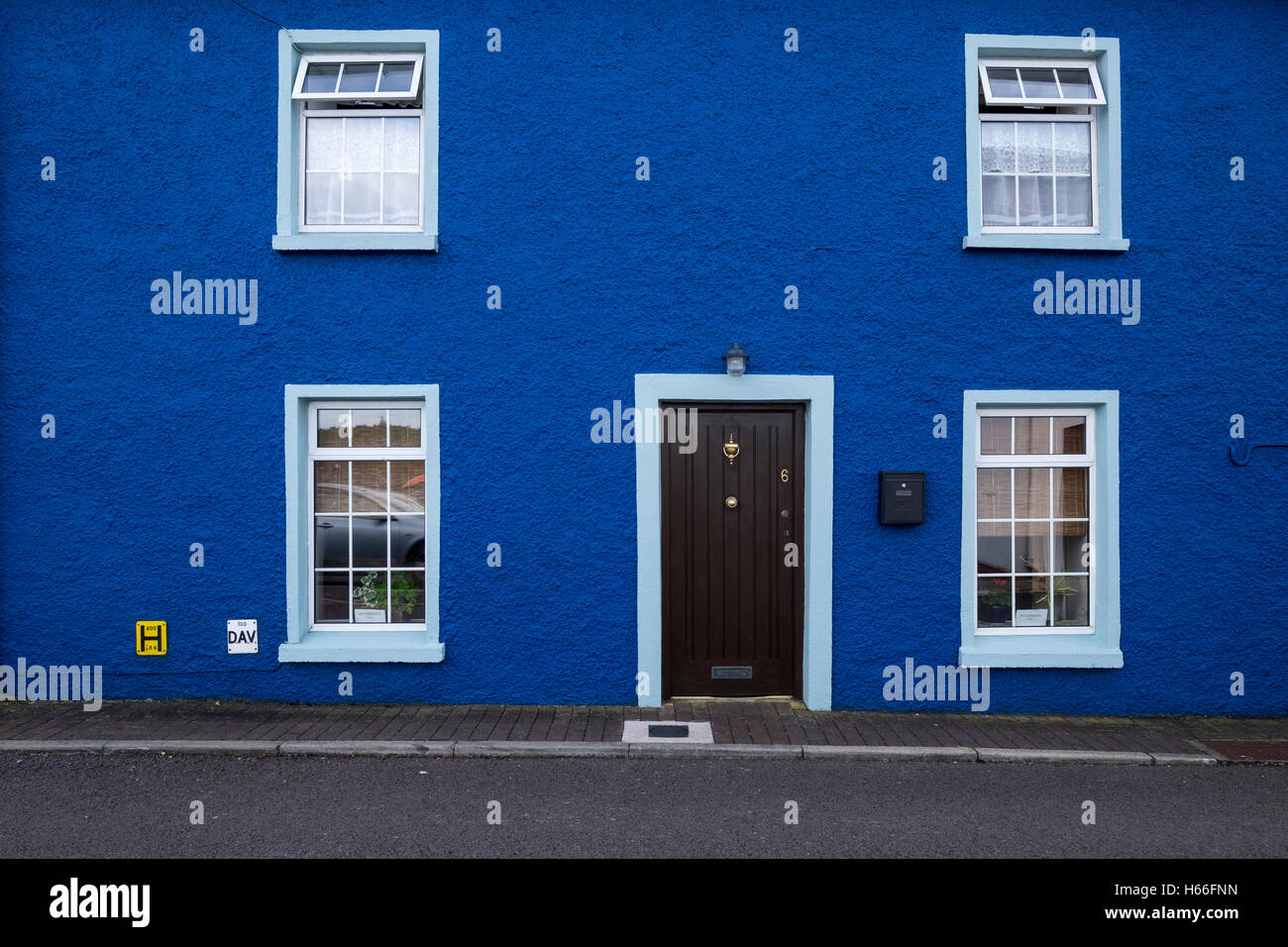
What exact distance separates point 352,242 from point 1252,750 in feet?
24.1

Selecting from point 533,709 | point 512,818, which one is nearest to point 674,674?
point 533,709

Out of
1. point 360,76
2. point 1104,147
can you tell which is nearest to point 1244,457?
point 1104,147

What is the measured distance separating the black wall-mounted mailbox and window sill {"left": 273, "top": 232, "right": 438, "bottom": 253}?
3.90 metres

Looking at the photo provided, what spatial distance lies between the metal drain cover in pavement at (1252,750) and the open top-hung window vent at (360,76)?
7.51 meters

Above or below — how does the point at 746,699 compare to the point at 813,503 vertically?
below

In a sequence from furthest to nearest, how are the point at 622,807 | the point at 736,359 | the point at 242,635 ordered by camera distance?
the point at 242,635
the point at 736,359
the point at 622,807

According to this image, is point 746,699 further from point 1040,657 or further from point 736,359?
point 736,359

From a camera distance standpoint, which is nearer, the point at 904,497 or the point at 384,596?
the point at 904,497

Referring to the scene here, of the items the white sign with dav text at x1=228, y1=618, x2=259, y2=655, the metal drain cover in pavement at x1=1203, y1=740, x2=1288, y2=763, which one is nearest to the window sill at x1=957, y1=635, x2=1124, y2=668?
the metal drain cover in pavement at x1=1203, y1=740, x2=1288, y2=763

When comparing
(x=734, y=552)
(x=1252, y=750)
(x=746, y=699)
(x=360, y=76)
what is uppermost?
(x=360, y=76)

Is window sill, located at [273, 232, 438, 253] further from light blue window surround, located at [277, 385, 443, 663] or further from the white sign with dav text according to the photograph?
the white sign with dav text

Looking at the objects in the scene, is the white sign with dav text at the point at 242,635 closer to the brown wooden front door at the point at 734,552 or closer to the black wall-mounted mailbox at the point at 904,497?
the brown wooden front door at the point at 734,552

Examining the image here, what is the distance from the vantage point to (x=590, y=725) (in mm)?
6516

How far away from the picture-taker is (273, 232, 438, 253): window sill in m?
6.91
